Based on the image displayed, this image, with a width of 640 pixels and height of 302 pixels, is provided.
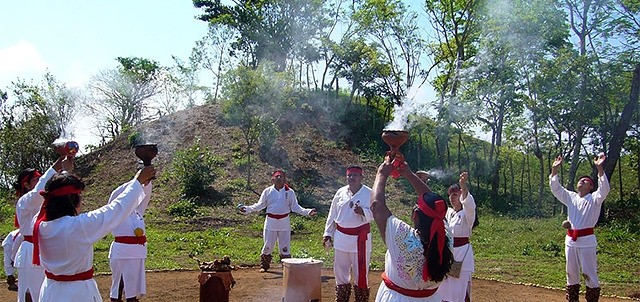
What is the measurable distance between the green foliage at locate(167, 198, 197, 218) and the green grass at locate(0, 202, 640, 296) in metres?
0.38

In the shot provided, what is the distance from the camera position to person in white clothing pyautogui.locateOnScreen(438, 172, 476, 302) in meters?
7.46

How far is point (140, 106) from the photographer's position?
3512 cm

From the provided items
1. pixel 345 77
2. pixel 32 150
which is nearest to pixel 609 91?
pixel 345 77

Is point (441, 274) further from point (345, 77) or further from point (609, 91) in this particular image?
point (345, 77)

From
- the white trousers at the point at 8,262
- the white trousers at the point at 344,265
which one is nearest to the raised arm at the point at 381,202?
the white trousers at the point at 344,265

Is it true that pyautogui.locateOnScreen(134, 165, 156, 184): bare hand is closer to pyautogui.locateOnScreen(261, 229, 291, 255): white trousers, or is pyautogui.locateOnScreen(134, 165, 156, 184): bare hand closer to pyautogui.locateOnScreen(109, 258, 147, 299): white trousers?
pyautogui.locateOnScreen(109, 258, 147, 299): white trousers

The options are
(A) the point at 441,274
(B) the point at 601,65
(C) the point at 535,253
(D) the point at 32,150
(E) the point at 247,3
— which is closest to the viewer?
(A) the point at 441,274

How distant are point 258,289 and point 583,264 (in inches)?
207

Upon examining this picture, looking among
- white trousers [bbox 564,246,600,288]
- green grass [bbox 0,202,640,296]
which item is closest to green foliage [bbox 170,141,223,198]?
green grass [bbox 0,202,640,296]

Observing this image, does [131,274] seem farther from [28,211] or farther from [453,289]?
[453,289]

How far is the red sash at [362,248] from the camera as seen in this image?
328 inches

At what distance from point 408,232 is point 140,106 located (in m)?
33.3

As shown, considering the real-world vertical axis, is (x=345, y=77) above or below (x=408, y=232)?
above

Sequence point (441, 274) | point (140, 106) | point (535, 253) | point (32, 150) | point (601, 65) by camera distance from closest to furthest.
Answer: point (441, 274)
point (535, 253)
point (601, 65)
point (32, 150)
point (140, 106)
